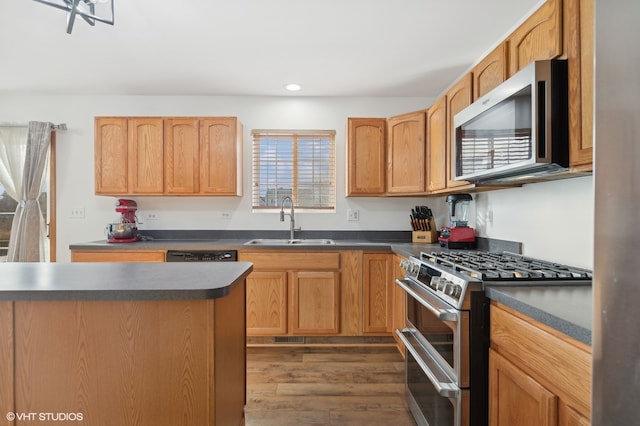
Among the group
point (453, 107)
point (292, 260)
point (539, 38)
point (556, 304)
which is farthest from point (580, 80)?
point (292, 260)

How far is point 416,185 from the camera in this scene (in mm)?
3080

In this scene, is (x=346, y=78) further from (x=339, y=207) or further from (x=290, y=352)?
(x=290, y=352)

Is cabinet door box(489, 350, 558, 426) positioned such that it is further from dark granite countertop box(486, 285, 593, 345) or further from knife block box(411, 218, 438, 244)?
knife block box(411, 218, 438, 244)

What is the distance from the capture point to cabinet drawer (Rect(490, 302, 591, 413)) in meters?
0.88

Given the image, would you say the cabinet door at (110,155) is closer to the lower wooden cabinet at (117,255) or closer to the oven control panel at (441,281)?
the lower wooden cabinet at (117,255)

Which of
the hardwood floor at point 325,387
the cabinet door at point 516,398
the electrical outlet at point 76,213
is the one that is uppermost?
the electrical outlet at point 76,213

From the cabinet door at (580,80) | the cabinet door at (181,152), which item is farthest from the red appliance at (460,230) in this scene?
the cabinet door at (181,152)

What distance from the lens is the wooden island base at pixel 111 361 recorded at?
1.20 m

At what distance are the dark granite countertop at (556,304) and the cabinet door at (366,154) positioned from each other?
6.85 feet

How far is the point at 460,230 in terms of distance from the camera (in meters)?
2.72

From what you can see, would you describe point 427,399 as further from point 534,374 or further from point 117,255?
point 117,255

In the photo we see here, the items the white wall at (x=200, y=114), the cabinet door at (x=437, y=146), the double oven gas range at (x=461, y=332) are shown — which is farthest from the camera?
the white wall at (x=200, y=114)

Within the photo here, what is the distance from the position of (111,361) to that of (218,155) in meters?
2.35

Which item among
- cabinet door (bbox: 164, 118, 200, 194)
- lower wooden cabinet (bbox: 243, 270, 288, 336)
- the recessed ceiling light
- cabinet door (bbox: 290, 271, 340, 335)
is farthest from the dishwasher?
the recessed ceiling light
